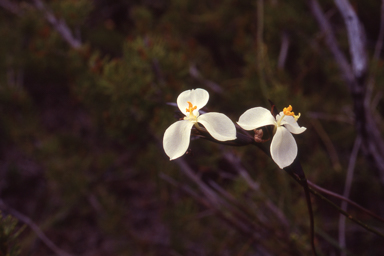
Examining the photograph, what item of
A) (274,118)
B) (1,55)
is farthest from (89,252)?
(274,118)

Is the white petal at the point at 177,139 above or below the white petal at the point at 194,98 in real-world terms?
below

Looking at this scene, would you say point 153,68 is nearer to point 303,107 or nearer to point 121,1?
point 303,107

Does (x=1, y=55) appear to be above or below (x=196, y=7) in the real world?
below

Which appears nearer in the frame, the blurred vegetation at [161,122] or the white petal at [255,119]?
the white petal at [255,119]

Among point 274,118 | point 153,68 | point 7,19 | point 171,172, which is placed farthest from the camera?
point 7,19

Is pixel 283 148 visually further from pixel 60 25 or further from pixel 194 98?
pixel 60 25

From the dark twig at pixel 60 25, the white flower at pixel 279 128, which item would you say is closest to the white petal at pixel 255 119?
the white flower at pixel 279 128

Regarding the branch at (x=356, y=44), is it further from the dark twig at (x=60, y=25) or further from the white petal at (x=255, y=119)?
the dark twig at (x=60, y=25)

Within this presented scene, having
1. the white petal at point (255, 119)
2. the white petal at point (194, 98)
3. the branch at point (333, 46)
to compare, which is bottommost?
the white petal at point (255, 119)
